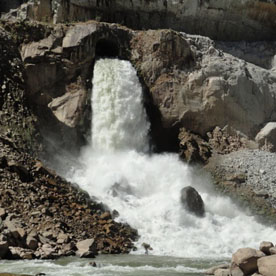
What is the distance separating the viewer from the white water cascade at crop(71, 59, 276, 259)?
18.0 metres

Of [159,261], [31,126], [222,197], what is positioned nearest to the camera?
[159,261]

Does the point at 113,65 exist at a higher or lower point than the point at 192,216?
higher

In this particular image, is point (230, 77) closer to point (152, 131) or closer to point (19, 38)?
point (152, 131)

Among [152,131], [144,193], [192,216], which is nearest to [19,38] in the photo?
[152,131]

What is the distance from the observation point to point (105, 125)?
24391 millimetres

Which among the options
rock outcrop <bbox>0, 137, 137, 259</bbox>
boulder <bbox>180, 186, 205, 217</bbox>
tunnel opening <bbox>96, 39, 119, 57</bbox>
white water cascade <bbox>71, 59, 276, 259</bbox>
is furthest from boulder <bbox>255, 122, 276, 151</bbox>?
rock outcrop <bbox>0, 137, 137, 259</bbox>

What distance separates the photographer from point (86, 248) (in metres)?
14.6

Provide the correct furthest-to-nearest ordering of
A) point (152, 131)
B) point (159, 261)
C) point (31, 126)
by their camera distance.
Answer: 1. point (152, 131)
2. point (31, 126)
3. point (159, 261)

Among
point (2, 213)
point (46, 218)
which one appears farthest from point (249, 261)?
point (2, 213)

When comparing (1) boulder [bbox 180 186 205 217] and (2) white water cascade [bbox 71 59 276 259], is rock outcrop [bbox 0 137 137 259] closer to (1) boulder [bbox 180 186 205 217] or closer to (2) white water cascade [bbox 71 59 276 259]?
(2) white water cascade [bbox 71 59 276 259]

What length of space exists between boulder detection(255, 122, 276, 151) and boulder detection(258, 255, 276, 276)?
17.5 metres

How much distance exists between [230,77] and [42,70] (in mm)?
10508

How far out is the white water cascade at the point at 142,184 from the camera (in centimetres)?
1795

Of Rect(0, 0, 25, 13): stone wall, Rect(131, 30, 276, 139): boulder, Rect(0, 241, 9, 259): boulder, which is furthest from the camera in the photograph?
Rect(0, 0, 25, 13): stone wall
